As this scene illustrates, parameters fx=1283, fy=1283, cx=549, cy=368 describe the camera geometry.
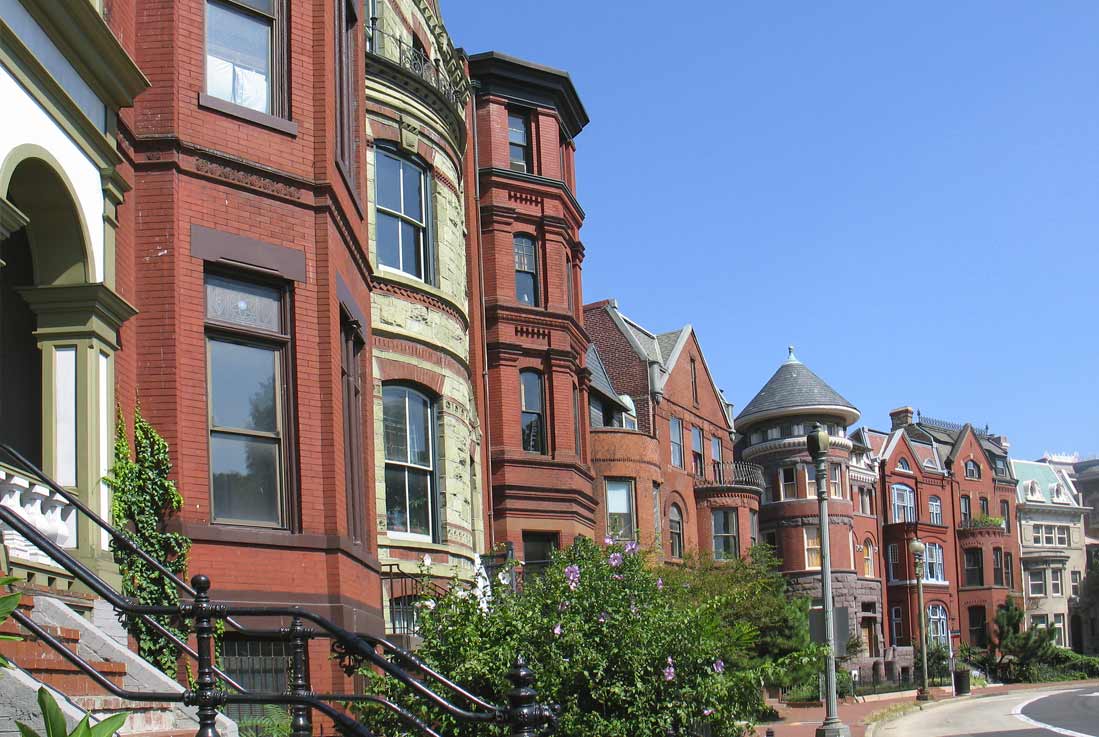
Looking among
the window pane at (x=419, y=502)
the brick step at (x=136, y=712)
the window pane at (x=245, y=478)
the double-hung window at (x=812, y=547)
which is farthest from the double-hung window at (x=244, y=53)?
the double-hung window at (x=812, y=547)

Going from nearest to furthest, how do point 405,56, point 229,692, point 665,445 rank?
point 229,692 < point 405,56 < point 665,445

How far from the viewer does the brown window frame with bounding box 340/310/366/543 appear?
15.5 metres

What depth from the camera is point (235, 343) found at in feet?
44.1

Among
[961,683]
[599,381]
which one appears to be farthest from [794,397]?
[599,381]

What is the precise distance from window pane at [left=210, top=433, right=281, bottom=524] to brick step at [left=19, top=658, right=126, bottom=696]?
3753 mm

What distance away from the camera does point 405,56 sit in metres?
21.3

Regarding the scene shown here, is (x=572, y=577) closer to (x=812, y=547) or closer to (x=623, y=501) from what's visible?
(x=623, y=501)

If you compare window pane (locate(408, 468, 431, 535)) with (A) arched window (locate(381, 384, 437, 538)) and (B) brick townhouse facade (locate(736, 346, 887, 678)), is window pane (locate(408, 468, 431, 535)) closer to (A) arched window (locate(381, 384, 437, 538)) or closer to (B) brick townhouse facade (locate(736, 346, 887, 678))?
(A) arched window (locate(381, 384, 437, 538))

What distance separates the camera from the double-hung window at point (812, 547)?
60.7m

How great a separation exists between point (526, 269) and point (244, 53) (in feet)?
59.3

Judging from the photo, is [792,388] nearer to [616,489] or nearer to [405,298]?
[616,489]

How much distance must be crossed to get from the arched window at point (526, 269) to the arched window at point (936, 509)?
5027cm

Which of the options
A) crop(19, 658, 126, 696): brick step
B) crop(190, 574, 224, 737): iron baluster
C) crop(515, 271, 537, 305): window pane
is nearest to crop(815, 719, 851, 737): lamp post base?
crop(19, 658, 126, 696): brick step

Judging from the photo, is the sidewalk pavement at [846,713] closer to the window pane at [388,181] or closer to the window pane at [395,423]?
the window pane at [395,423]
